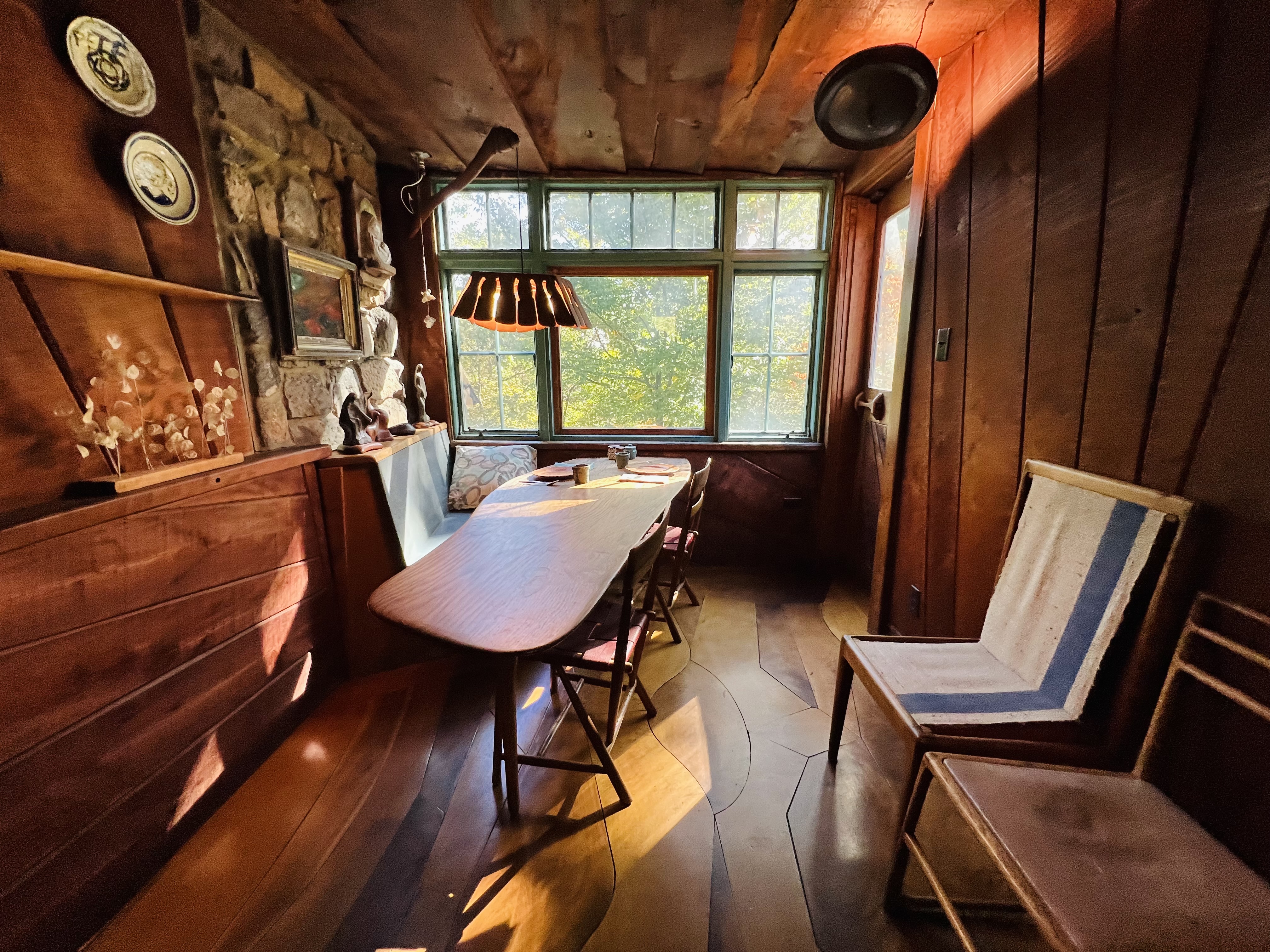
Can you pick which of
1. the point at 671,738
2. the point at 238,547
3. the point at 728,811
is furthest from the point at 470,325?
the point at 728,811

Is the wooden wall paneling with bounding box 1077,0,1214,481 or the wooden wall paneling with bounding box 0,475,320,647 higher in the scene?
the wooden wall paneling with bounding box 1077,0,1214,481

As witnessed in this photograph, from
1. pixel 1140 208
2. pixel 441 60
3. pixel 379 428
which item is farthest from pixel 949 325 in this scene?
pixel 379 428

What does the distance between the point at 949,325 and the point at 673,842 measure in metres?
2.11

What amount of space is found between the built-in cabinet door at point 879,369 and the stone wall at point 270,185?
2906 mm

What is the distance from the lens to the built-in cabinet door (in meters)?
2.77

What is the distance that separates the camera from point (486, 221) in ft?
10.2

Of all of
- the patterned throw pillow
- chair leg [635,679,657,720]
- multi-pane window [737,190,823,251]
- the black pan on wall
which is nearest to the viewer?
the black pan on wall

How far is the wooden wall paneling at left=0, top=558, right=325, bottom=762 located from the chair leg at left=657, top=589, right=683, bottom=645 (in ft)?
5.44

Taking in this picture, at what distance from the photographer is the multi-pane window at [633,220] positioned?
3.09m

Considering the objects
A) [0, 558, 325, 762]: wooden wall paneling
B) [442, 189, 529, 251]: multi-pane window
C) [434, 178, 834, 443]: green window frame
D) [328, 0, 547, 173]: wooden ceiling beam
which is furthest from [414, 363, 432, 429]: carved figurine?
[0, 558, 325, 762]: wooden wall paneling

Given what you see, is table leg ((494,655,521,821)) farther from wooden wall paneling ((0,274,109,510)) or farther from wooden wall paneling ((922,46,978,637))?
wooden wall paneling ((922,46,978,637))

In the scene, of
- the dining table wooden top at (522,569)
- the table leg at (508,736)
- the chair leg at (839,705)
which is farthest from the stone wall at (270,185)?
the chair leg at (839,705)

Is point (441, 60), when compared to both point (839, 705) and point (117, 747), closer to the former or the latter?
point (117, 747)

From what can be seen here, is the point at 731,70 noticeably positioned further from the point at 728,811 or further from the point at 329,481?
the point at 728,811
